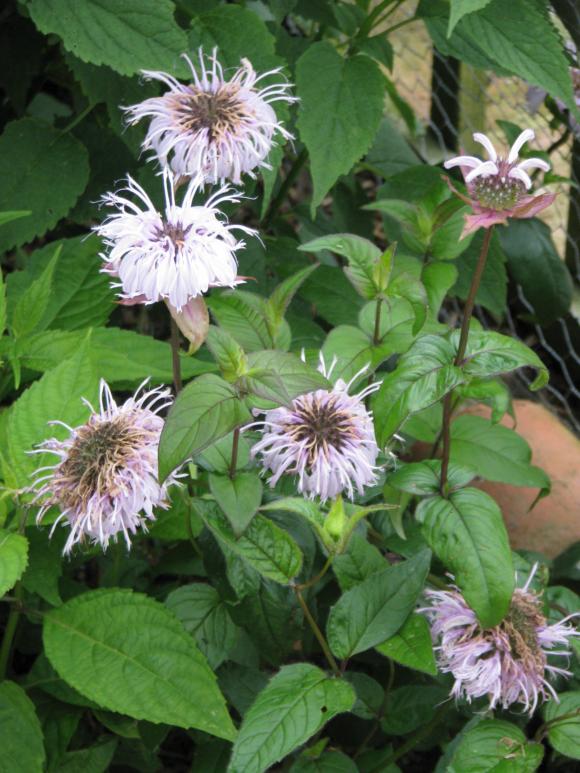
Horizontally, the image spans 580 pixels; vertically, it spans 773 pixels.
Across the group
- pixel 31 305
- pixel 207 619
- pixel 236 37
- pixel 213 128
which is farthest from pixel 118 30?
pixel 207 619

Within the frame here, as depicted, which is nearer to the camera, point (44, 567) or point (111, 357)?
point (44, 567)

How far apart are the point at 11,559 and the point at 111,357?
0.32 meters

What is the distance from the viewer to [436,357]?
3.35 feet

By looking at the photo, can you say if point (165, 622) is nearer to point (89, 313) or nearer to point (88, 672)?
point (88, 672)

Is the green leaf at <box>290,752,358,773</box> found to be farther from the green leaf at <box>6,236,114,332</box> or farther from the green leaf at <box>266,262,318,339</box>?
the green leaf at <box>6,236,114,332</box>

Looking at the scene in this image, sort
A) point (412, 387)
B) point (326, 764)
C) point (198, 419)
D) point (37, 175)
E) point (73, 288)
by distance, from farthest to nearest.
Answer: point (37, 175)
point (73, 288)
point (326, 764)
point (412, 387)
point (198, 419)

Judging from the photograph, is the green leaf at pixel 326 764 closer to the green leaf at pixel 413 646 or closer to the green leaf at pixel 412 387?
the green leaf at pixel 413 646

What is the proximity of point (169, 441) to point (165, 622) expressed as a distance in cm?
28

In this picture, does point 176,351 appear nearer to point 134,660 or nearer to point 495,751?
point 134,660

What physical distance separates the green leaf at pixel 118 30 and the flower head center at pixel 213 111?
0.39 feet

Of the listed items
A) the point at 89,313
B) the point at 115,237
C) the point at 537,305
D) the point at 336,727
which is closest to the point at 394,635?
the point at 336,727

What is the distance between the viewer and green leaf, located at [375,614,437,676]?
100cm

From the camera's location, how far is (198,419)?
0.88m

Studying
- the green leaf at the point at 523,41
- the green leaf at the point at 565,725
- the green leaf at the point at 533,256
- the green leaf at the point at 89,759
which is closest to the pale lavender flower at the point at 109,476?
the green leaf at the point at 89,759
